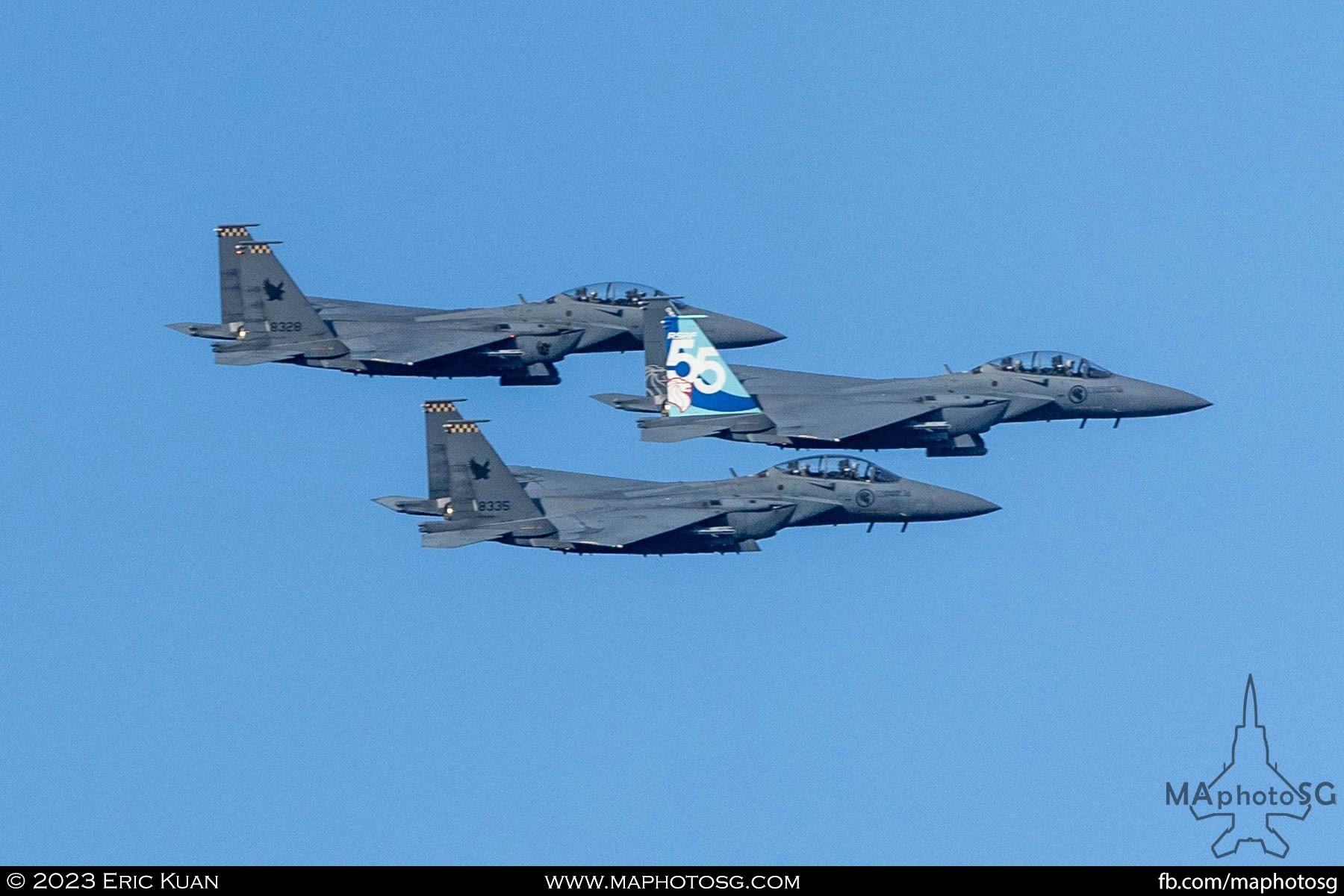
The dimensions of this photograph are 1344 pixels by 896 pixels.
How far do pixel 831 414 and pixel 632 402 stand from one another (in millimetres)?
5770

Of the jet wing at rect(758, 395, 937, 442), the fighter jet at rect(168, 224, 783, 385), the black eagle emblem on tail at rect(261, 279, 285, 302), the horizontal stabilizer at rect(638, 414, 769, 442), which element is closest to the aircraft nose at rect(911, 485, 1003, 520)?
the jet wing at rect(758, 395, 937, 442)

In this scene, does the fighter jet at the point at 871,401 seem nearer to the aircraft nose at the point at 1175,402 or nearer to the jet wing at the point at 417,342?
the aircraft nose at the point at 1175,402

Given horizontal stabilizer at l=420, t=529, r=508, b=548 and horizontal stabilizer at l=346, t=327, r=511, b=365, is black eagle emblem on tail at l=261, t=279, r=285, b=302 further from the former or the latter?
horizontal stabilizer at l=420, t=529, r=508, b=548

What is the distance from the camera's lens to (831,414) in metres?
80.4

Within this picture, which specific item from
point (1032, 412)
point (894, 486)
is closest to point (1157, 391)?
point (1032, 412)

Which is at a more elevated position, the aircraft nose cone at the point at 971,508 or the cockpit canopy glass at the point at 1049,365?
the cockpit canopy glass at the point at 1049,365

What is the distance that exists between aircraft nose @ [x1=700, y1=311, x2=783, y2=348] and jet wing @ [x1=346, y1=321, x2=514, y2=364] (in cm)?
653

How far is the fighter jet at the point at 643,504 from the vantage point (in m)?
74.6

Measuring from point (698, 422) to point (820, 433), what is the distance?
11.3 feet

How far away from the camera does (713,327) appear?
85.9 metres

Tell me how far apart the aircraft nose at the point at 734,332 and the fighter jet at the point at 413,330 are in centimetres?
26

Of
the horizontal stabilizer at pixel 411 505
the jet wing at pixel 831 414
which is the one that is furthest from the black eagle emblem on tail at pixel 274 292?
the jet wing at pixel 831 414

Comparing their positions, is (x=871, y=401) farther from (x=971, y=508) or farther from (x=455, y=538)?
(x=455, y=538)
